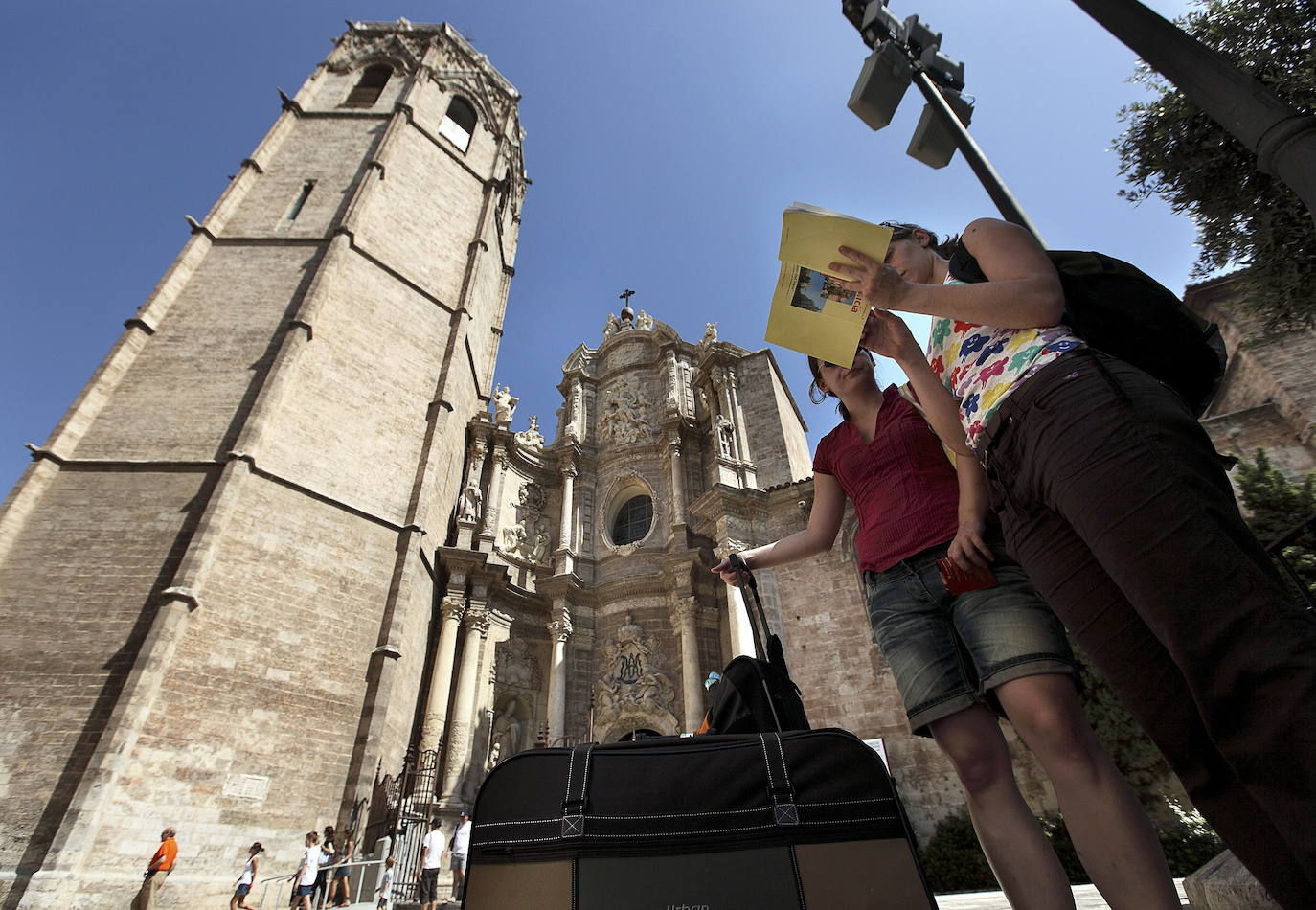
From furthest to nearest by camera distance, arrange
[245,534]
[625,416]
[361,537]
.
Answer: [625,416]
[361,537]
[245,534]

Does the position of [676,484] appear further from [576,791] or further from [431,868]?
[576,791]

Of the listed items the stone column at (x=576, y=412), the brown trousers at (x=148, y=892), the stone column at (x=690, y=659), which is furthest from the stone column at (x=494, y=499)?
the brown trousers at (x=148, y=892)

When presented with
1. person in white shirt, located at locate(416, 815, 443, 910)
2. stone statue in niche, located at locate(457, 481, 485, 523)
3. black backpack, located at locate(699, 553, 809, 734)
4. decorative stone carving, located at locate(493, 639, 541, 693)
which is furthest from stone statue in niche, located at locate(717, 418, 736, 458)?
black backpack, located at locate(699, 553, 809, 734)

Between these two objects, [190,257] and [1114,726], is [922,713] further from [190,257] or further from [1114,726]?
[190,257]

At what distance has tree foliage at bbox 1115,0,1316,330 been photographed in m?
5.12

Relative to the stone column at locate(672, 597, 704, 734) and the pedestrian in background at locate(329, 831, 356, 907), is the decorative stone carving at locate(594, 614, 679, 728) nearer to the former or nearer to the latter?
the stone column at locate(672, 597, 704, 734)

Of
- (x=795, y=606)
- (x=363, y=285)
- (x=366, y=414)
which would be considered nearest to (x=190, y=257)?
(x=363, y=285)

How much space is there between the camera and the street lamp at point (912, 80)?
5035mm

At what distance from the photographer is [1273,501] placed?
788 cm

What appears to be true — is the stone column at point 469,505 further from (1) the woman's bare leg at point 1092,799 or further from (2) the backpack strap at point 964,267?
(1) the woman's bare leg at point 1092,799

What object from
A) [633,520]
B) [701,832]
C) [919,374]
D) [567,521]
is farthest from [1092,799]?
[633,520]

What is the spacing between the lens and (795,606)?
42.7 feet

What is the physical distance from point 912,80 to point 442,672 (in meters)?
13.9

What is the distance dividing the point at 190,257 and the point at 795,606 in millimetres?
16200
